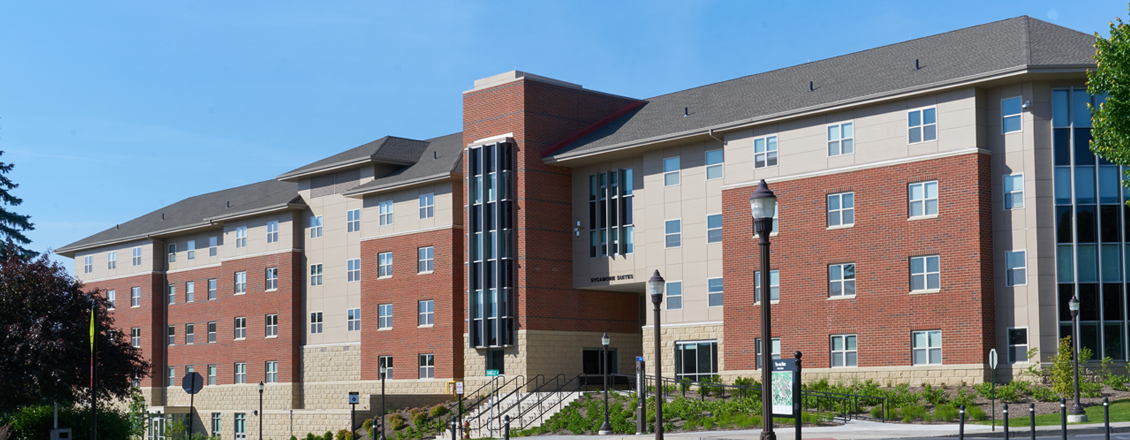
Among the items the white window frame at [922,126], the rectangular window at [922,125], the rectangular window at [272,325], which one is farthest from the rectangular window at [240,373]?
the rectangular window at [922,125]

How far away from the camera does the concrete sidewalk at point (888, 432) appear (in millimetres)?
28656

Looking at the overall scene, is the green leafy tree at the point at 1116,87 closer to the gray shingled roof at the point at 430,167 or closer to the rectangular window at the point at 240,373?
the gray shingled roof at the point at 430,167

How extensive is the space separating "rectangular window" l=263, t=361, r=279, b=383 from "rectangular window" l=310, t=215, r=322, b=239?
7326 millimetres

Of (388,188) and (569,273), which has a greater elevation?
(388,188)

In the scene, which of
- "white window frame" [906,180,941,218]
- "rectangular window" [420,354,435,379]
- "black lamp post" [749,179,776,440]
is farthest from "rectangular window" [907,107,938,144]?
"black lamp post" [749,179,776,440]

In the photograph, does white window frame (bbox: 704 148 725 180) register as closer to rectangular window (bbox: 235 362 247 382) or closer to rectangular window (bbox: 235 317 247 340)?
rectangular window (bbox: 235 317 247 340)

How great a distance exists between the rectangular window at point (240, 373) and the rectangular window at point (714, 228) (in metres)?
31.8

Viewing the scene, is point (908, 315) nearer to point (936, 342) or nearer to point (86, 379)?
point (936, 342)

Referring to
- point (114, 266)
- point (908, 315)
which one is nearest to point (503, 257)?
point (908, 315)

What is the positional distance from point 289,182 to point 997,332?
148 ft

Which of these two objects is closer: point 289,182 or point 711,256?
point 711,256

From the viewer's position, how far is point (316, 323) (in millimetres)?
64625

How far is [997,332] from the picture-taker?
Result: 40125 mm

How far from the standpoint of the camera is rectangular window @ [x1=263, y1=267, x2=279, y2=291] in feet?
219
